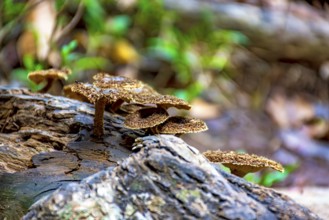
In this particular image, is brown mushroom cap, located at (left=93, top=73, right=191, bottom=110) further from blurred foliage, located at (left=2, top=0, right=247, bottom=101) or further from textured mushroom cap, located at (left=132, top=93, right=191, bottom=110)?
blurred foliage, located at (left=2, top=0, right=247, bottom=101)

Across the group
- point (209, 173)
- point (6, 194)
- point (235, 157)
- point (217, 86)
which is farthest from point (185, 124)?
point (217, 86)

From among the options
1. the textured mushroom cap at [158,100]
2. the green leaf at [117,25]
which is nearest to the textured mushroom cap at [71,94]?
the textured mushroom cap at [158,100]

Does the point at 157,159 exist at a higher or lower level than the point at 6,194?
higher

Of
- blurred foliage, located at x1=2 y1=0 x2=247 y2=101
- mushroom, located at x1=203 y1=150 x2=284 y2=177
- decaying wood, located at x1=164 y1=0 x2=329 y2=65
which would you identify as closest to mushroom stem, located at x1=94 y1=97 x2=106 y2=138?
mushroom, located at x1=203 y1=150 x2=284 y2=177

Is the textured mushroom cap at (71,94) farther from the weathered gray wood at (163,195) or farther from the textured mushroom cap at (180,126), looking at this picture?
the weathered gray wood at (163,195)

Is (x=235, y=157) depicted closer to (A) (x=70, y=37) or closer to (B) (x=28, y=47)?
(B) (x=28, y=47)

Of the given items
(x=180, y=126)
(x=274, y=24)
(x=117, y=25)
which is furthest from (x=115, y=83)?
(x=274, y=24)
